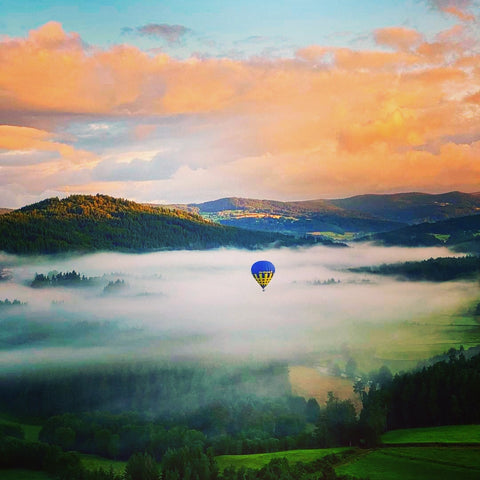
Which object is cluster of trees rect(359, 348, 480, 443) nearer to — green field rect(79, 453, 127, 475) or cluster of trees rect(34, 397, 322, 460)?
cluster of trees rect(34, 397, 322, 460)

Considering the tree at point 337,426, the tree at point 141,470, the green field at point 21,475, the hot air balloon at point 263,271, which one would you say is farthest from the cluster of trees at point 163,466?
the hot air balloon at point 263,271

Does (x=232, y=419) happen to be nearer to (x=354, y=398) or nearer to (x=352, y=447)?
(x=354, y=398)

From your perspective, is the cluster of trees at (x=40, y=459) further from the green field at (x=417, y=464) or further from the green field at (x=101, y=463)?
the green field at (x=417, y=464)

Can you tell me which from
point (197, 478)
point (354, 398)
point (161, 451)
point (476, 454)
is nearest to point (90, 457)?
point (161, 451)

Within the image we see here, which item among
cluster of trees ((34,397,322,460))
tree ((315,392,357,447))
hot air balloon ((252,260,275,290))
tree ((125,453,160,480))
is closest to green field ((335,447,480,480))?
tree ((315,392,357,447))

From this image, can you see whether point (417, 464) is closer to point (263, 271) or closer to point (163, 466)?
point (163, 466)
